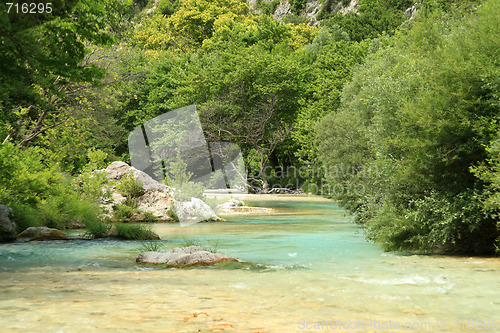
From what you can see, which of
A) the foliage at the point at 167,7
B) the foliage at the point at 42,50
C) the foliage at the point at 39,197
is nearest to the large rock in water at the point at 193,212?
the foliage at the point at 39,197

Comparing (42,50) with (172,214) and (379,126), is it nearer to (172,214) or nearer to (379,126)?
(379,126)

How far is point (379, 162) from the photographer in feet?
47.9

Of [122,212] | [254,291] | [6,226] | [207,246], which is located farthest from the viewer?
[122,212]

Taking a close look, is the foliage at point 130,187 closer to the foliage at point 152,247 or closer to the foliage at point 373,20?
the foliage at point 152,247

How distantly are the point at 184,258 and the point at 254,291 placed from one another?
10.9 ft

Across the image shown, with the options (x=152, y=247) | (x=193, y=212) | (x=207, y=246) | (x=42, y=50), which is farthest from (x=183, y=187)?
(x=42, y=50)

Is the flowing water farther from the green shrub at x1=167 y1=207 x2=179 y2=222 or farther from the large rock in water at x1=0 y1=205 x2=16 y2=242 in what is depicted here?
the green shrub at x1=167 y1=207 x2=179 y2=222

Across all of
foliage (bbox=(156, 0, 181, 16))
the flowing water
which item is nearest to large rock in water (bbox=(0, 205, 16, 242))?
the flowing water

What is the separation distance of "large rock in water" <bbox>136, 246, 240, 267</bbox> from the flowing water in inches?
12.9

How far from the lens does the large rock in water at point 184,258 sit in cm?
1156

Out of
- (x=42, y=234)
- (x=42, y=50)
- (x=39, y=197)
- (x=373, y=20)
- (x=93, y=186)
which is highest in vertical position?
(x=373, y=20)

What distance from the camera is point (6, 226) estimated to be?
16.0 m

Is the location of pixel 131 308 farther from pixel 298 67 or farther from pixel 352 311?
pixel 298 67

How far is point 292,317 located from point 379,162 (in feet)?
28.1
